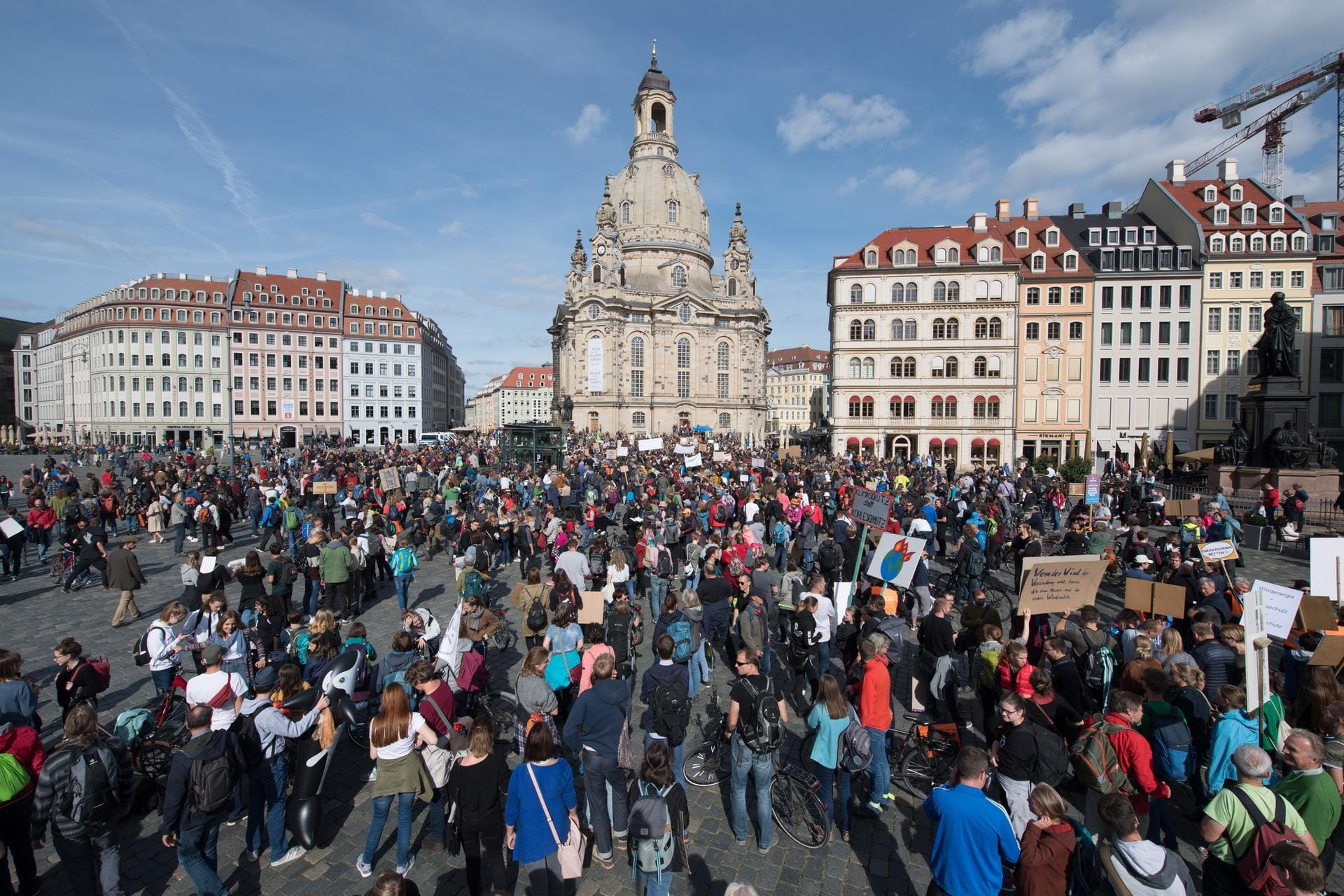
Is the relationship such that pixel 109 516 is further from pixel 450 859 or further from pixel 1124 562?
pixel 1124 562

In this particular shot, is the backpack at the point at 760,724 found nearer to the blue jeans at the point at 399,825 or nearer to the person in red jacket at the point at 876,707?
the person in red jacket at the point at 876,707

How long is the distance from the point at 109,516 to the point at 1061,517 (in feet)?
98.2

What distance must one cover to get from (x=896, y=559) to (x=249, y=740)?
8.86 m

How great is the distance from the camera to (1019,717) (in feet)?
16.9

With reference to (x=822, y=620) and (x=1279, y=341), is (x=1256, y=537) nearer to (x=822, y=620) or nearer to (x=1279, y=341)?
(x=1279, y=341)

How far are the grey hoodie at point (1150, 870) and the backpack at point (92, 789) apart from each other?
6874mm

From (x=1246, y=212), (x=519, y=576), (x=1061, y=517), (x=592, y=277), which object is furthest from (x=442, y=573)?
(x=592, y=277)

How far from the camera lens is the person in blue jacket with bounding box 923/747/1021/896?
4.06 meters

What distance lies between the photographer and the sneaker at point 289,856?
571 centimetres

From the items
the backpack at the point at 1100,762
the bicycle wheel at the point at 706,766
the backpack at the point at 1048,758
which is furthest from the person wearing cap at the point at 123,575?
the backpack at the point at 1100,762

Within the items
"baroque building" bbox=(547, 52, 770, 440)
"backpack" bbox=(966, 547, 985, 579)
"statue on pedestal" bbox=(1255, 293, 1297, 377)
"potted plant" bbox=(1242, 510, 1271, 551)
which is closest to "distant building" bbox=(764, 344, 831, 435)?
Answer: "baroque building" bbox=(547, 52, 770, 440)

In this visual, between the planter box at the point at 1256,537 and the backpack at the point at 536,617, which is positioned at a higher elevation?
the backpack at the point at 536,617

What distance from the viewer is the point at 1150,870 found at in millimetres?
3746

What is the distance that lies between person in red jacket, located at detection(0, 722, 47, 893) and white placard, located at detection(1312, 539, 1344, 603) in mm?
14623
